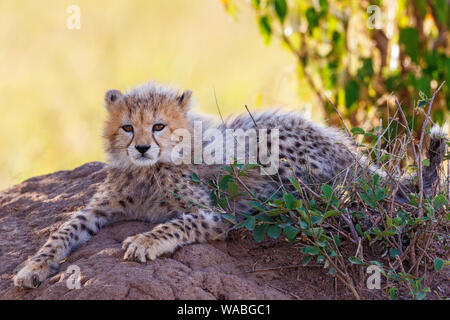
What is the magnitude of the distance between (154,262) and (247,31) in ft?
24.9

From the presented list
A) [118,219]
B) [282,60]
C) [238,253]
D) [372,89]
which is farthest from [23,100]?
[238,253]

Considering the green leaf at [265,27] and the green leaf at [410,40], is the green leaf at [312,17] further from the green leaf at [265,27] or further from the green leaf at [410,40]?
the green leaf at [410,40]

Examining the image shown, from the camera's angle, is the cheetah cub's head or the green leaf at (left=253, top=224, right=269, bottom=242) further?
the cheetah cub's head

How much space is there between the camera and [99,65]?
8180 mm

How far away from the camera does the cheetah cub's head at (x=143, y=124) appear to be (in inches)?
129

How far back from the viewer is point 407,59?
566 centimetres

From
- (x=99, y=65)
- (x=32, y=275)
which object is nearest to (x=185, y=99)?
(x=32, y=275)

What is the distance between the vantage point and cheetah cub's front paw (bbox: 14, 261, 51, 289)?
270cm

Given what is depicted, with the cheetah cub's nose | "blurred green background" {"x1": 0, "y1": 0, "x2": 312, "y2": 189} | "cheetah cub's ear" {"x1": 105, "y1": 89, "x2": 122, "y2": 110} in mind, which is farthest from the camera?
"blurred green background" {"x1": 0, "y1": 0, "x2": 312, "y2": 189}

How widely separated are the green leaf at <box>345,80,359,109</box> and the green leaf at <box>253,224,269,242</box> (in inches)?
109

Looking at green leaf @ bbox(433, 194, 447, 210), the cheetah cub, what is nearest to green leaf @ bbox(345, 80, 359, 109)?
the cheetah cub

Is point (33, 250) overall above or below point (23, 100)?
below

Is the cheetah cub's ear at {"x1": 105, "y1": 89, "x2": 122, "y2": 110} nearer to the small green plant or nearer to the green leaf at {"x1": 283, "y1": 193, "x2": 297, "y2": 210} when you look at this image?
the small green plant
